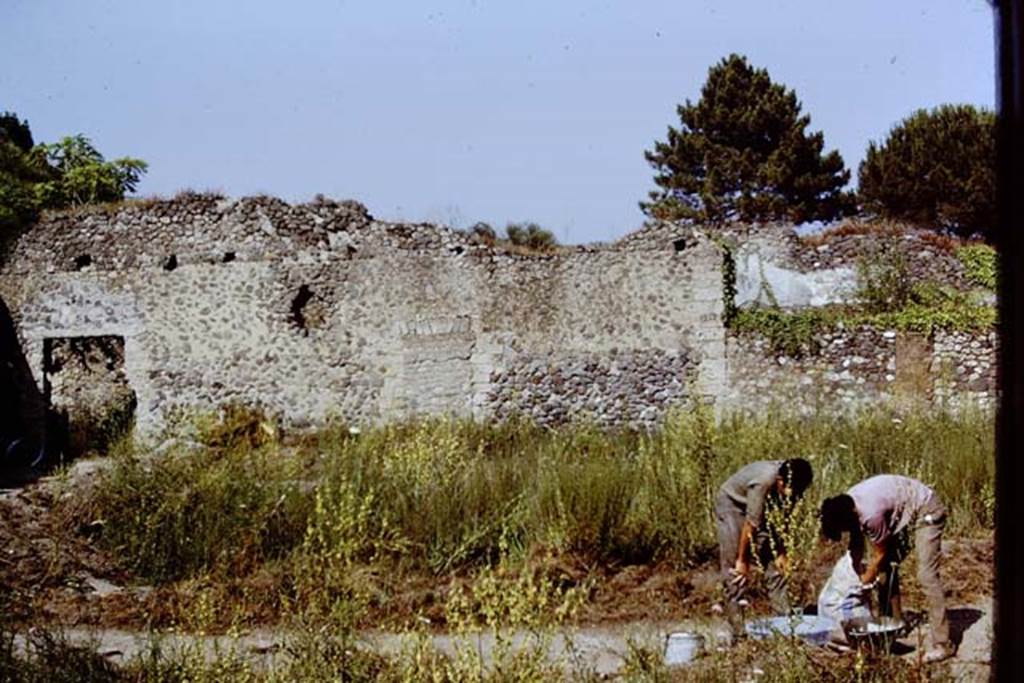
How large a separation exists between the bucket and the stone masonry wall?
9.48 m

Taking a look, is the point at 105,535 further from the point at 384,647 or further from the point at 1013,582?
the point at 1013,582

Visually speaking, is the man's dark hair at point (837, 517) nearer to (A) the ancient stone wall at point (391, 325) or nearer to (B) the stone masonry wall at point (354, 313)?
(A) the ancient stone wall at point (391, 325)

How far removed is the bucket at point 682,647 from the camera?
555 cm

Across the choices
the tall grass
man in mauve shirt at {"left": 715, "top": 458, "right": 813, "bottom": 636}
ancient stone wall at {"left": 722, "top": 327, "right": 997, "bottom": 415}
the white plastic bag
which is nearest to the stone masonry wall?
ancient stone wall at {"left": 722, "top": 327, "right": 997, "bottom": 415}

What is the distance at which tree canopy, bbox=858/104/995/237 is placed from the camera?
28.2 metres

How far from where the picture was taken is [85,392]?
1791cm

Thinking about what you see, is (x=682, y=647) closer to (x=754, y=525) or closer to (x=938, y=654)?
(x=754, y=525)

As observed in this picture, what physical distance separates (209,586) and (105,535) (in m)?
1.72

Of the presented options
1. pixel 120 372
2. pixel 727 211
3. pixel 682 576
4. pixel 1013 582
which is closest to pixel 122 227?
pixel 120 372

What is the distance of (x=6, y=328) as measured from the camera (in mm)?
17828

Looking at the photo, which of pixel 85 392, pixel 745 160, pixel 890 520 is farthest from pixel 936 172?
pixel 890 520

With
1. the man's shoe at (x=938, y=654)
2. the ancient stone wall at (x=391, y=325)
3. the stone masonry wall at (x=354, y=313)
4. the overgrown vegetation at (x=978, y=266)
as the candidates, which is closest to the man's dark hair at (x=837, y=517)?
the man's shoe at (x=938, y=654)

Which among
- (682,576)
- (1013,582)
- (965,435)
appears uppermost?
(1013,582)

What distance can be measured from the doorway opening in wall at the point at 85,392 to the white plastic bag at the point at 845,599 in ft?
46.3
